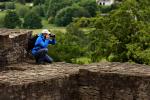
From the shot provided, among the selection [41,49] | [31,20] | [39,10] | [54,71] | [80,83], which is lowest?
[31,20]

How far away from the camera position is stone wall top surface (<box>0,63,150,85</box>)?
905 cm

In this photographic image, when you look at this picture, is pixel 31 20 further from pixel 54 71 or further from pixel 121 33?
pixel 54 71

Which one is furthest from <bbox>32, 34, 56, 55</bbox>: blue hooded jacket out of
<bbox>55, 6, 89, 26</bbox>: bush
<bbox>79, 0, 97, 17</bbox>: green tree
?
<bbox>79, 0, 97, 17</bbox>: green tree

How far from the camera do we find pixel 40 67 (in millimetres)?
10273

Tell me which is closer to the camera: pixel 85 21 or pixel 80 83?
pixel 80 83

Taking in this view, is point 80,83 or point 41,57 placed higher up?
point 41,57

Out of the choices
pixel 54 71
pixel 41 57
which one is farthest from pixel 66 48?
pixel 54 71

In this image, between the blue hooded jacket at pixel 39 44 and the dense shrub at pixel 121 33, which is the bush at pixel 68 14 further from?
the blue hooded jacket at pixel 39 44

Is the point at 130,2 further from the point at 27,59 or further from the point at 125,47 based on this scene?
the point at 27,59

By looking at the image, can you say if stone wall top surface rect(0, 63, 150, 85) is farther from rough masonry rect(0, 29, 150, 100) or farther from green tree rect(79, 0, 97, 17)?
green tree rect(79, 0, 97, 17)

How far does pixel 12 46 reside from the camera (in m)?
10.9

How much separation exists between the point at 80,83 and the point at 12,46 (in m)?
2.08

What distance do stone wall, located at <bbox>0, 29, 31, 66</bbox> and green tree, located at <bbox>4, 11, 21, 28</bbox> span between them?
1341 inches

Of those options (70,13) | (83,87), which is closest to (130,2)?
(83,87)
